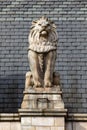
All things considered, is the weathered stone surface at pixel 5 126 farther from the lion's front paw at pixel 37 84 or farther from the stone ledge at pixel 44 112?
the lion's front paw at pixel 37 84

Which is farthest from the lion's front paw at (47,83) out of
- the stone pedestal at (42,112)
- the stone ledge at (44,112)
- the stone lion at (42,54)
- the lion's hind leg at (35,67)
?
the stone ledge at (44,112)

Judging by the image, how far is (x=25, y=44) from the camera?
95.0 ft

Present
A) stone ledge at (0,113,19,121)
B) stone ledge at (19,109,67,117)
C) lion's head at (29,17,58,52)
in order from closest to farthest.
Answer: stone ledge at (19,109,67,117)
stone ledge at (0,113,19,121)
lion's head at (29,17,58,52)

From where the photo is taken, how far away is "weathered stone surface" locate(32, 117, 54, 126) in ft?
79.0

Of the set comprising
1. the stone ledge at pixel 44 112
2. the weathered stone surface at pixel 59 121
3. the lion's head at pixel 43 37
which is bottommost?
the weathered stone surface at pixel 59 121

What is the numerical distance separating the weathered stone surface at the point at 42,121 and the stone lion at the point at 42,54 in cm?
108

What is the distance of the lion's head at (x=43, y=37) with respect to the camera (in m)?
24.8

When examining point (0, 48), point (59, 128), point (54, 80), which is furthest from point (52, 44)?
point (0, 48)

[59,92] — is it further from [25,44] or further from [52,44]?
[25,44]

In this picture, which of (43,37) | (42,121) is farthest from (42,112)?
(43,37)

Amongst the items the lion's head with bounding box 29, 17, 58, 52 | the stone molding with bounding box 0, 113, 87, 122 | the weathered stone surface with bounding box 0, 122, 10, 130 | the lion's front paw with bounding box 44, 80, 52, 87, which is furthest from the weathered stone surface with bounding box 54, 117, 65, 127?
the lion's head with bounding box 29, 17, 58, 52

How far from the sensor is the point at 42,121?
79.0 ft

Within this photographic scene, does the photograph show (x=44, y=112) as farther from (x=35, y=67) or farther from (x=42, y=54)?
(x=42, y=54)

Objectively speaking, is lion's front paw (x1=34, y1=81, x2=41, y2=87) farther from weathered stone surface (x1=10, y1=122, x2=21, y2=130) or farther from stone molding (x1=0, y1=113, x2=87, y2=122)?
weathered stone surface (x1=10, y1=122, x2=21, y2=130)
